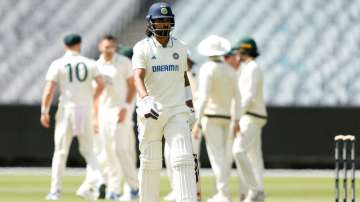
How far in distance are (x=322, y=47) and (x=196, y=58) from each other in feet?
9.18

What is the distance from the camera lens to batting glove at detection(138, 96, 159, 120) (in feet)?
32.6

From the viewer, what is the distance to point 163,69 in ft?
33.9

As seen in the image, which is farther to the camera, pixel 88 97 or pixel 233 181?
pixel 233 181

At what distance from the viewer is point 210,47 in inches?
601

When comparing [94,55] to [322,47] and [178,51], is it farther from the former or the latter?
[178,51]

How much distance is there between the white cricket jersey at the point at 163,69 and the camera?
10.3 m

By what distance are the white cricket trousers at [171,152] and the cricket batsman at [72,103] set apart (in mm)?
4952

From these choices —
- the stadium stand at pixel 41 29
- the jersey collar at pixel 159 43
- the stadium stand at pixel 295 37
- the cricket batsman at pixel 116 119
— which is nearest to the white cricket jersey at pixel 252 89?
the cricket batsman at pixel 116 119

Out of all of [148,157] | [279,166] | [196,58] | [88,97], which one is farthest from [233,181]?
[148,157]

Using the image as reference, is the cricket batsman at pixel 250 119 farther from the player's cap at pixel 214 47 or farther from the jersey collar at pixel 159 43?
the jersey collar at pixel 159 43

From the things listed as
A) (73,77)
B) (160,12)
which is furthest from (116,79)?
(160,12)

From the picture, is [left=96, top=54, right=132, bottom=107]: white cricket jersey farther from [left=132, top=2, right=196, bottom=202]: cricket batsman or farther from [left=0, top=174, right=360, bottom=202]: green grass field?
[left=132, top=2, right=196, bottom=202]: cricket batsman

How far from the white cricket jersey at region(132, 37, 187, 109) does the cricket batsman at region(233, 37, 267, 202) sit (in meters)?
4.93

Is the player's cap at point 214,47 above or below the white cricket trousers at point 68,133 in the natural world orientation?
above
